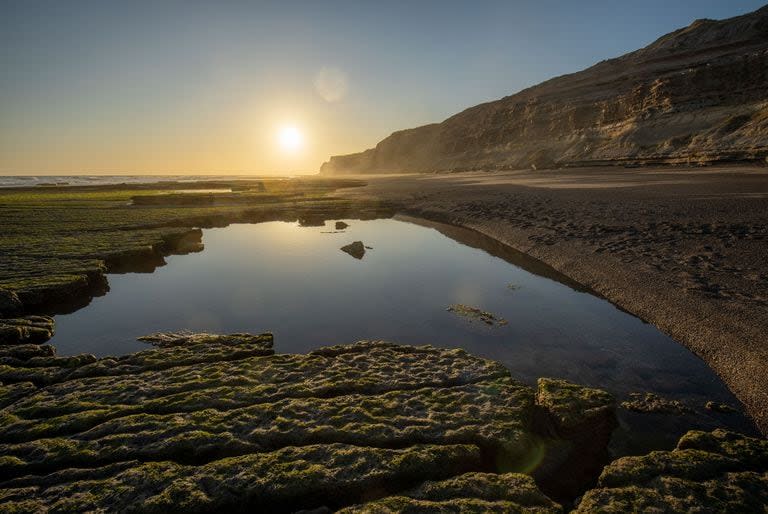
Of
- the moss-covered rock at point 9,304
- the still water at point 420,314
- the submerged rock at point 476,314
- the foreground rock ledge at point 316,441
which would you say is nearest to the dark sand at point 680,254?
the still water at point 420,314

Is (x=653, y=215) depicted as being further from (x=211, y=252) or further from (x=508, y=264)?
(x=211, y=252)

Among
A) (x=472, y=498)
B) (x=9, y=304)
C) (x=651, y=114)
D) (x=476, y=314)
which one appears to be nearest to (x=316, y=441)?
(x=472, y=498)

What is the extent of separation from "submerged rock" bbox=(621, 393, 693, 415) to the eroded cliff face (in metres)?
42.9

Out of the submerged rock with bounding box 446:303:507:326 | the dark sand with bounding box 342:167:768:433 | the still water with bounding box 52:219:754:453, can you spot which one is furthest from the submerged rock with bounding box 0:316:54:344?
the dark sand with bounding box 342:167:768:433

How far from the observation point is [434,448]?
Result: 446 cm

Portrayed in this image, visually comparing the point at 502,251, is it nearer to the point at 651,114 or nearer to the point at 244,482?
the point at 244,482

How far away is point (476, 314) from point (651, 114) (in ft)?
223

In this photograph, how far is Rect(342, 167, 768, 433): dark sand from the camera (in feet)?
24.3

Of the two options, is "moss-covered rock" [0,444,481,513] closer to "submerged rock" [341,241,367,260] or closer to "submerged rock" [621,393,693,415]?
"submerged rock" [621,393,693,415]

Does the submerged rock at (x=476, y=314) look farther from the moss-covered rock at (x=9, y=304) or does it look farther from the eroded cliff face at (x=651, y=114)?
the eroded cliff face at (x=651, y=114)

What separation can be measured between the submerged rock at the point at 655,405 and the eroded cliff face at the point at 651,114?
42901 mm

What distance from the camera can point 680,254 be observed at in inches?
466

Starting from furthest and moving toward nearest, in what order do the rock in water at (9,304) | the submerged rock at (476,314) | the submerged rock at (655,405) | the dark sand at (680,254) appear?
the submerged rock at (476,314) < the rock in water at (9,304) < the dark sand at (680,254) < the submerged rock at (655,405)

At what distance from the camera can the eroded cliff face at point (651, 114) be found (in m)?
43.6
